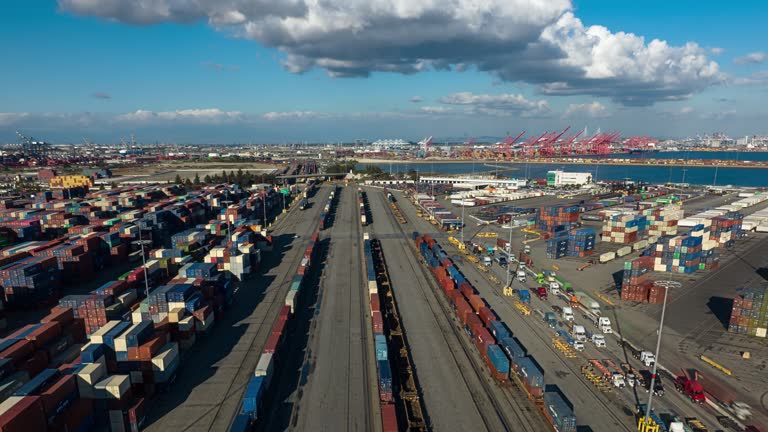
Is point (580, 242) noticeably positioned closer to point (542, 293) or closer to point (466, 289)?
point (542, 293)

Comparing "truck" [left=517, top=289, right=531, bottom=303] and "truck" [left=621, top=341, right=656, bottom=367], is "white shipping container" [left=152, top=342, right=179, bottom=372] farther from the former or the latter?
"truck" [left=621, top=341, right=656, bottom=367]

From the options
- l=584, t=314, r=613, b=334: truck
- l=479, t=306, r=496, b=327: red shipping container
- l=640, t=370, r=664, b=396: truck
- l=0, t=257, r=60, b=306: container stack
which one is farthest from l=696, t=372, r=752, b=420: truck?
l=0, t=257, r=60, b=306: container stack

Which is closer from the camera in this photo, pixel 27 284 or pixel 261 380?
pixel 261 380

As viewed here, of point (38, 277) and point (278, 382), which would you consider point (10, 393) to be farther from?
point (38, 277)

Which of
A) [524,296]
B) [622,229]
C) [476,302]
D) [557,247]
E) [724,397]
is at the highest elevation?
[622,229]

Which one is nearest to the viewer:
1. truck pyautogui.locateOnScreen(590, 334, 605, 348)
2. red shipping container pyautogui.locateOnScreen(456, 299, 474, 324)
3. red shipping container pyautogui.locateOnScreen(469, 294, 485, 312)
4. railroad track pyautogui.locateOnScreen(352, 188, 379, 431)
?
railroad track pyautogui.locateOnScreen(352, 188, 379, 431)

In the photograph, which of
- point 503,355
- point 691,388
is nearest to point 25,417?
point 503,355
